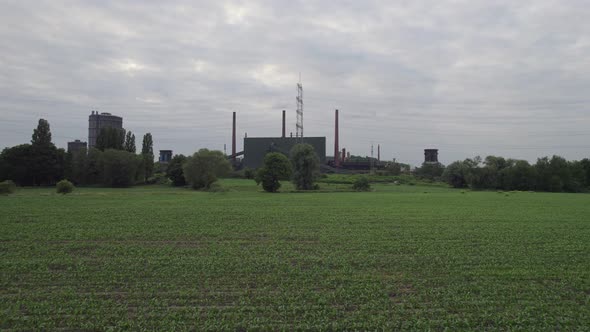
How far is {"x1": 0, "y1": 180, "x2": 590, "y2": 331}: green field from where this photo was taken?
8773 millimetres

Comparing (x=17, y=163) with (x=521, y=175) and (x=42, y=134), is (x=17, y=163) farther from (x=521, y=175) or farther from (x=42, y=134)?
(x=521, y=175)

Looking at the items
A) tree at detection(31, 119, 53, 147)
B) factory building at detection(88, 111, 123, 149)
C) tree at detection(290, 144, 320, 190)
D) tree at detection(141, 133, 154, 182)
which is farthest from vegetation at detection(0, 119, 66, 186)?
factory building at detection(88, 111, 123, 149)

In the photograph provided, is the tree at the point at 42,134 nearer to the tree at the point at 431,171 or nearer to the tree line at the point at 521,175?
the tree line at the point at 521,175

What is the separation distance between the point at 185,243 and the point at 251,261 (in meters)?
5.10

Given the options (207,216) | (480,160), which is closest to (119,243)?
(207,216)

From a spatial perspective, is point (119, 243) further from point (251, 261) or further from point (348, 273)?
point (348, 273)

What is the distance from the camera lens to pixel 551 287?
11.1 meters

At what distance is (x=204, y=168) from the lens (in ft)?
247

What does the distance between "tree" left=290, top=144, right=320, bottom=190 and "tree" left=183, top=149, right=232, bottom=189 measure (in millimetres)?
15339

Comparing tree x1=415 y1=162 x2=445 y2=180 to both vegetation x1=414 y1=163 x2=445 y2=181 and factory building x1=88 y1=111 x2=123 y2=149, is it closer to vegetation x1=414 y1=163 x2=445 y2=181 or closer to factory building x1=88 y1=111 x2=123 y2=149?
vegetation x1=414 y1=163 x2=445 y2=181

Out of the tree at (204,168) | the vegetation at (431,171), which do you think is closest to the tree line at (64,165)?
the tree at (204,168)

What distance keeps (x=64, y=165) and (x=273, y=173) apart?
48743 millimetres

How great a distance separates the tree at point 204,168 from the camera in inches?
2953

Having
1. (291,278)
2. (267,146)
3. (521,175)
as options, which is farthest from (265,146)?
(291,278)
